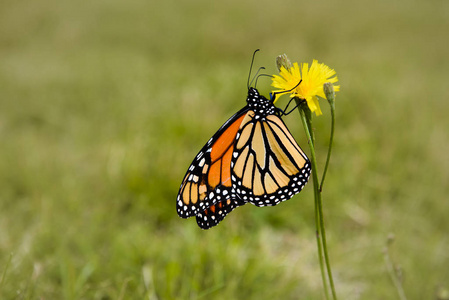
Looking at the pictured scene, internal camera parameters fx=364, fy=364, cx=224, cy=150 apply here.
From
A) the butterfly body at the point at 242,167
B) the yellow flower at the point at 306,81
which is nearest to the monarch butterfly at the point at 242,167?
the butterfly body at the point at 242,167

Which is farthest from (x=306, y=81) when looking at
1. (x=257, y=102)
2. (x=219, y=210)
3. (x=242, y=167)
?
(x=219, y=210)

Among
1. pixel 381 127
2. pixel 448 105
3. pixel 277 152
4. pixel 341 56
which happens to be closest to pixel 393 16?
pixel 341 56

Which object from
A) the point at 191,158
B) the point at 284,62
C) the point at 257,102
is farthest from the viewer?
the point at 191,158

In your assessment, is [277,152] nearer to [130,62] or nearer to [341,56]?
[341,56]

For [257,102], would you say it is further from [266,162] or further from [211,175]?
[211,175]

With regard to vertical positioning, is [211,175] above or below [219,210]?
above

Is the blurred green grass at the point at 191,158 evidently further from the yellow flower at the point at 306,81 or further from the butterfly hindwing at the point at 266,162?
the yellow flower at the point at 306,81

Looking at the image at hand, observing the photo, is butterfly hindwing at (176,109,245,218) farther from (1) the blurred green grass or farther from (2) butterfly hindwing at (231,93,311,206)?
(1) the blurred green grass
